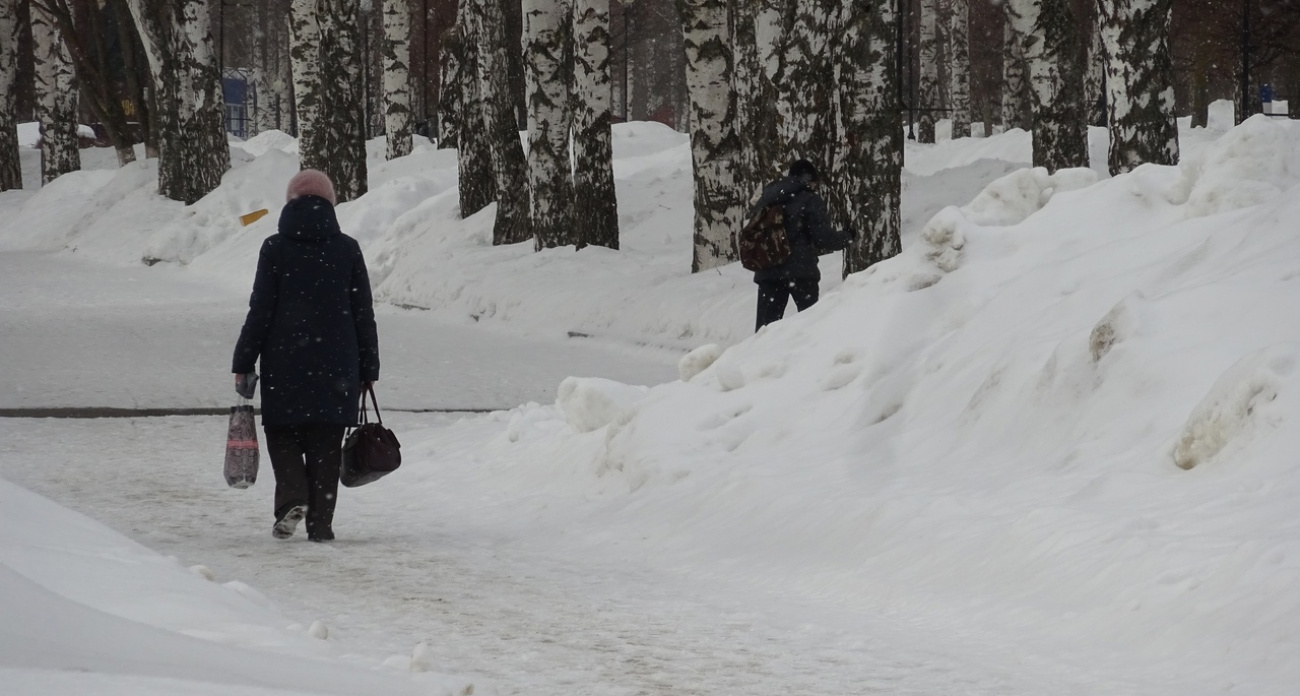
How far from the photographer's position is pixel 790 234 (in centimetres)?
1168

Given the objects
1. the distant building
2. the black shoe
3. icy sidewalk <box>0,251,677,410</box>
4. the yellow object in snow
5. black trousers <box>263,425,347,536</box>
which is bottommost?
icy sidewalk <box>0,251,677,410</box>

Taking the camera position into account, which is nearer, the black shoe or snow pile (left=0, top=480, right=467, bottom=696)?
snow pile (left=0, top=480, right=467, bottom=696)

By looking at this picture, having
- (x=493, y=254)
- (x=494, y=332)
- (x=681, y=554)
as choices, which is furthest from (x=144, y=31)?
(x=681, y=554)

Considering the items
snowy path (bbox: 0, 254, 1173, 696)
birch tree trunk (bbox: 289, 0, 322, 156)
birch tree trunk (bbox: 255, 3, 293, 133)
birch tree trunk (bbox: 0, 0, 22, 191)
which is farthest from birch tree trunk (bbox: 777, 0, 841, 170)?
birch tree trunk (bbox: 255, 3, 293, 133)

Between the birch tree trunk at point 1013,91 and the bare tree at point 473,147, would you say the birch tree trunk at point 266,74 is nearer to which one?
the birch tree trunk at point 1013,91

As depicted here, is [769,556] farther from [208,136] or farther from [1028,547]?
[208,136]

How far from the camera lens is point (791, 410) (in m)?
8.36

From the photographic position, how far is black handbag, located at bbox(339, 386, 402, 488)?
7414 mm

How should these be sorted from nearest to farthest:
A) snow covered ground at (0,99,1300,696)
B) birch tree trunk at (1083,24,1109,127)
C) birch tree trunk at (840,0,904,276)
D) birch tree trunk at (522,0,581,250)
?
snow covered ground at (0,99,1300,696), birch tree trunk at (840,0,904,276), birch tree trunk at (522,0,581,250), birch tree trunk at (1083,24,1109,127)

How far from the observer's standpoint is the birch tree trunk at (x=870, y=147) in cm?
1445

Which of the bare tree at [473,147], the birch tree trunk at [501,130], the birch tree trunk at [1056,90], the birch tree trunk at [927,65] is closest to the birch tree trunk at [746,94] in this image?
the birch tree trunk at [1056,90]

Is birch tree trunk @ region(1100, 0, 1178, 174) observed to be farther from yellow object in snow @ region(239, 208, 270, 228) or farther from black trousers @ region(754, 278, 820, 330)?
yellow object in snow @ region(239, 208, 270, 228)

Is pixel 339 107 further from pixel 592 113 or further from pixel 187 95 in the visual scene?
pixel 592 113

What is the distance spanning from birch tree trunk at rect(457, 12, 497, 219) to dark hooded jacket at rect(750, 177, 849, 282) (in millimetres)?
11266
